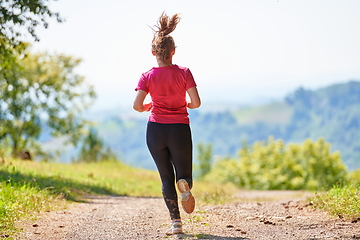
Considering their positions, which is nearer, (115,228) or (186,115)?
(186,115)

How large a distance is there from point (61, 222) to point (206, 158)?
6556 centimetres

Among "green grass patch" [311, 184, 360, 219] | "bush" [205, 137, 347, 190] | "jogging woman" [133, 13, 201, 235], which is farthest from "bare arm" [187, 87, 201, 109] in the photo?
"bush" [205, 137, 347, 190]

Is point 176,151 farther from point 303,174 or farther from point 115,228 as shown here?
point 303,174

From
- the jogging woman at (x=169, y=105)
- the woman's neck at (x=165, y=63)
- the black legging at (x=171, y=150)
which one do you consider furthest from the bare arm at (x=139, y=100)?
the woman's neck at (x=165, y=63)

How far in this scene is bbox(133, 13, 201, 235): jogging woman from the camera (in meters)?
5.02

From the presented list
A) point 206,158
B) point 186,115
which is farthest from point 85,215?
point 206,158

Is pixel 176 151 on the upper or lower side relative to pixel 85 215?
upper

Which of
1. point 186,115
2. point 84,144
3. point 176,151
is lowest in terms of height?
point 176,151

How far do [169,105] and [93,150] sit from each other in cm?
2480

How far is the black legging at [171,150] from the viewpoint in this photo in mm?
5082

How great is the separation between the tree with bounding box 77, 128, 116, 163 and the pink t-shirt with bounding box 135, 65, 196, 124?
Answer: 70.3 ft

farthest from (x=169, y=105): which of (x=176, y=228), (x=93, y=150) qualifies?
(x=93, y=150)

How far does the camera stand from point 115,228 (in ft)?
20.3

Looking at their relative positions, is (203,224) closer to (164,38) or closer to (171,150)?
(171,150)
